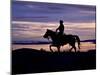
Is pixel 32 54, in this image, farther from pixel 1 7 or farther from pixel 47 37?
pixel 1 7

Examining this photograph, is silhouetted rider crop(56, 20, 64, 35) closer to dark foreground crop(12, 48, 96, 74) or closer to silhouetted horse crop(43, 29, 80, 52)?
silhouetted horse crop(43, 29, 80, 52)

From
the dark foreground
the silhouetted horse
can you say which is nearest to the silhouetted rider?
the silhouetted horse

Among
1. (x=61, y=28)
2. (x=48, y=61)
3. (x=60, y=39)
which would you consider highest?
(x=61, y=28)

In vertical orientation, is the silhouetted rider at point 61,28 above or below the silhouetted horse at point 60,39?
above

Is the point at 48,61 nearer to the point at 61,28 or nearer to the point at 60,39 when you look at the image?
the point at 60,39

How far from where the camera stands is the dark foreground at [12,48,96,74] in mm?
2443

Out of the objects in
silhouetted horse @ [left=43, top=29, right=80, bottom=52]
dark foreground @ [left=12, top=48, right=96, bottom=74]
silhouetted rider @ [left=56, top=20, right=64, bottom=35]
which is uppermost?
silhouetted rider @ [left=56, top=20, right=64, bottom=35]

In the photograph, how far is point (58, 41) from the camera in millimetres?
2611

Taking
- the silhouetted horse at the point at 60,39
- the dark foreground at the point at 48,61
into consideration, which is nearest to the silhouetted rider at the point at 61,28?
the silhouetted horse at the point at 60,39

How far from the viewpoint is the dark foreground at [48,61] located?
8.02ft

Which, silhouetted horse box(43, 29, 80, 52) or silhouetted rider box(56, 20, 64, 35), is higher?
silhouetted rider box(56, 20, 64, 35)

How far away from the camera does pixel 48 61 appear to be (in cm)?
256

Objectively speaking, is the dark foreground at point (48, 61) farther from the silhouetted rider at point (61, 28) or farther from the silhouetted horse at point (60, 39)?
the silhouetted rider at point (61, 28)

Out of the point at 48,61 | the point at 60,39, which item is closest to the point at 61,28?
the point at 60,39
